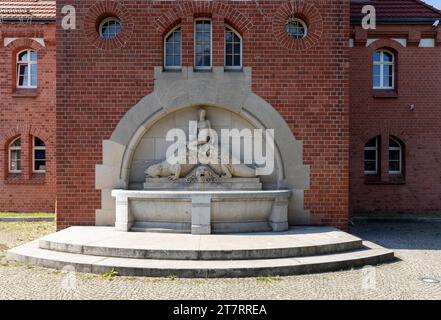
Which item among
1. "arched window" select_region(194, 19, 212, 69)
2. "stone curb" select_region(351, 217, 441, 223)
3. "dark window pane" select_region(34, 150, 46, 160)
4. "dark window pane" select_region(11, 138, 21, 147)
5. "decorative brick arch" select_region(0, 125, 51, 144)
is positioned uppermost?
"arched window" select_region(194, 19, 212, 69)

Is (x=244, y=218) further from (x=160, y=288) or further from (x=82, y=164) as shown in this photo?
(x=82, y=164)

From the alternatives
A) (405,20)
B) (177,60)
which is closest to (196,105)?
(177,60)

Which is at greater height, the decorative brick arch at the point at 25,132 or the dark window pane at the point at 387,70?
the dark window pane at the point at 387,70

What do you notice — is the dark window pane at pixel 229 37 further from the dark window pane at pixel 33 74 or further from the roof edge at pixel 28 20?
the dark window pane at pixel 33 74

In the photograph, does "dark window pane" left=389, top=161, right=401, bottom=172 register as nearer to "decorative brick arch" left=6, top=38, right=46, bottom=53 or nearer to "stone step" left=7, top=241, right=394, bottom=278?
"stone step" left=7, top=241, right=394, bottom=278

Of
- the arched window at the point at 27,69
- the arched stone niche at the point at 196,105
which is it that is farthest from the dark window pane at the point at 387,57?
the arched window at the point at 27,69

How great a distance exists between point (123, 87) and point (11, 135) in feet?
22.5

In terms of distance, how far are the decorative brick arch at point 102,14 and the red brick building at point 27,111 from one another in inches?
207

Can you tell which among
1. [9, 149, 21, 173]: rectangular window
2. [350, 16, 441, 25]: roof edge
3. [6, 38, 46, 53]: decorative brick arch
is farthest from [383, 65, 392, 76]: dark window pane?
[9, 149, 21, 173]: rectangular window

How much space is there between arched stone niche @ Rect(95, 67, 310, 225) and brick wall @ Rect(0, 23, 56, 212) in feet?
18.3

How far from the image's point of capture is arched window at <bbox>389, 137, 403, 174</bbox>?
538 inches

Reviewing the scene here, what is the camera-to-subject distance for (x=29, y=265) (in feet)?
21.6

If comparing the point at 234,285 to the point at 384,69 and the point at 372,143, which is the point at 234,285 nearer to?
the point at 372,143

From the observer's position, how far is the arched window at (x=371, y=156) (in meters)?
13.7
